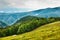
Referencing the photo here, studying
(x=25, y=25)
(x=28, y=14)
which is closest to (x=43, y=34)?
(x=25, y=25)

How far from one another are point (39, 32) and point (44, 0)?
7.01ft

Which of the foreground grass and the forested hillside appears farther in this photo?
the forested hillside

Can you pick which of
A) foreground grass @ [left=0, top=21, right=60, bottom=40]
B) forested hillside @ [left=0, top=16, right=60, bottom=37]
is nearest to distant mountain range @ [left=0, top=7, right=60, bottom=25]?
forested hillside @ [left=0, top=16, right=60, bottom=37]

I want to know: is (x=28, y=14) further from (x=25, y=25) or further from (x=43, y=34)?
(x=43, y=34)

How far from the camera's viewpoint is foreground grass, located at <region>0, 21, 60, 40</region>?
30.5ft

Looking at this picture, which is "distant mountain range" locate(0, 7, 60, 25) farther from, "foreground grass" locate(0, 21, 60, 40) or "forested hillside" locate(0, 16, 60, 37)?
"foreground grass" locate(0, 21, 60, 40)

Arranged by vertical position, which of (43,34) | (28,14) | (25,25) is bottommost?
(43,34)

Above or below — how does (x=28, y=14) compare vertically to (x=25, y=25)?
above

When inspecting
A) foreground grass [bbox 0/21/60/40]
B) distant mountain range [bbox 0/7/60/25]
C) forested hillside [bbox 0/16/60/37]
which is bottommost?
foreground grass [bbox 0/21/60/40]

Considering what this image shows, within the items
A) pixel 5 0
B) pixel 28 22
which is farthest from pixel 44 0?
pixel 5 0

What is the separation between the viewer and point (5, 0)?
988cm

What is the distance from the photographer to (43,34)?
954 cm

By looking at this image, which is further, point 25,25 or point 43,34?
point 25,25

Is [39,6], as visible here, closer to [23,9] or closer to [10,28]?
[23,9]
